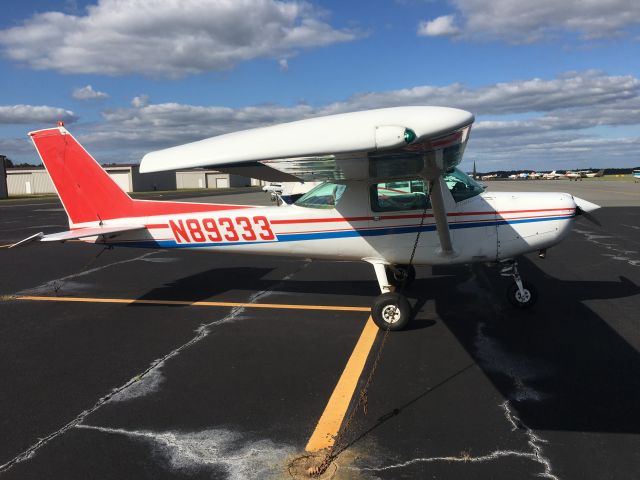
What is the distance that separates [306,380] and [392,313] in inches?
68.0

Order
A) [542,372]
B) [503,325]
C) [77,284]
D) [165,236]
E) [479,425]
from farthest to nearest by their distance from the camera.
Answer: [77,284]
[165,236]
[503,325]
[542,372]
[479,425]

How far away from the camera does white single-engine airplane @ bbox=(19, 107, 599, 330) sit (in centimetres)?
581

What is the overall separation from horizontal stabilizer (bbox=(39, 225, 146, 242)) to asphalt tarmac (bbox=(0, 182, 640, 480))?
1.13 meters

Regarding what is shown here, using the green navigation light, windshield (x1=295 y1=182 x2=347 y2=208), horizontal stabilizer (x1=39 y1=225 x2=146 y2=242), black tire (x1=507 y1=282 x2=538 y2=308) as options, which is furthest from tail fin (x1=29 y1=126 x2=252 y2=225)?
the green navigation light

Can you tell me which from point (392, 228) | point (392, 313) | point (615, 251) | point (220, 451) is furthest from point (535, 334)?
point (615, 251)

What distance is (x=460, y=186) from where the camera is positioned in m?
6.54

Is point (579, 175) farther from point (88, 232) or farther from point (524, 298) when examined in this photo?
point (88, 232)

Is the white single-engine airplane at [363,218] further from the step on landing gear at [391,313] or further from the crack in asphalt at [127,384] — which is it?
the crack in asphalt at [127,384]

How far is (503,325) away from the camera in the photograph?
5.95 m

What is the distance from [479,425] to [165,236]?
497 cm

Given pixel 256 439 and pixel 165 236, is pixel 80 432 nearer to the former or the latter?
pixel 256 439

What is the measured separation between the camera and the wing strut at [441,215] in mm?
5613

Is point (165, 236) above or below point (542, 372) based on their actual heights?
above

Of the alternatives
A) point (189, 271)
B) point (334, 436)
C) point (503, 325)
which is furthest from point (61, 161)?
point (503, 325)
